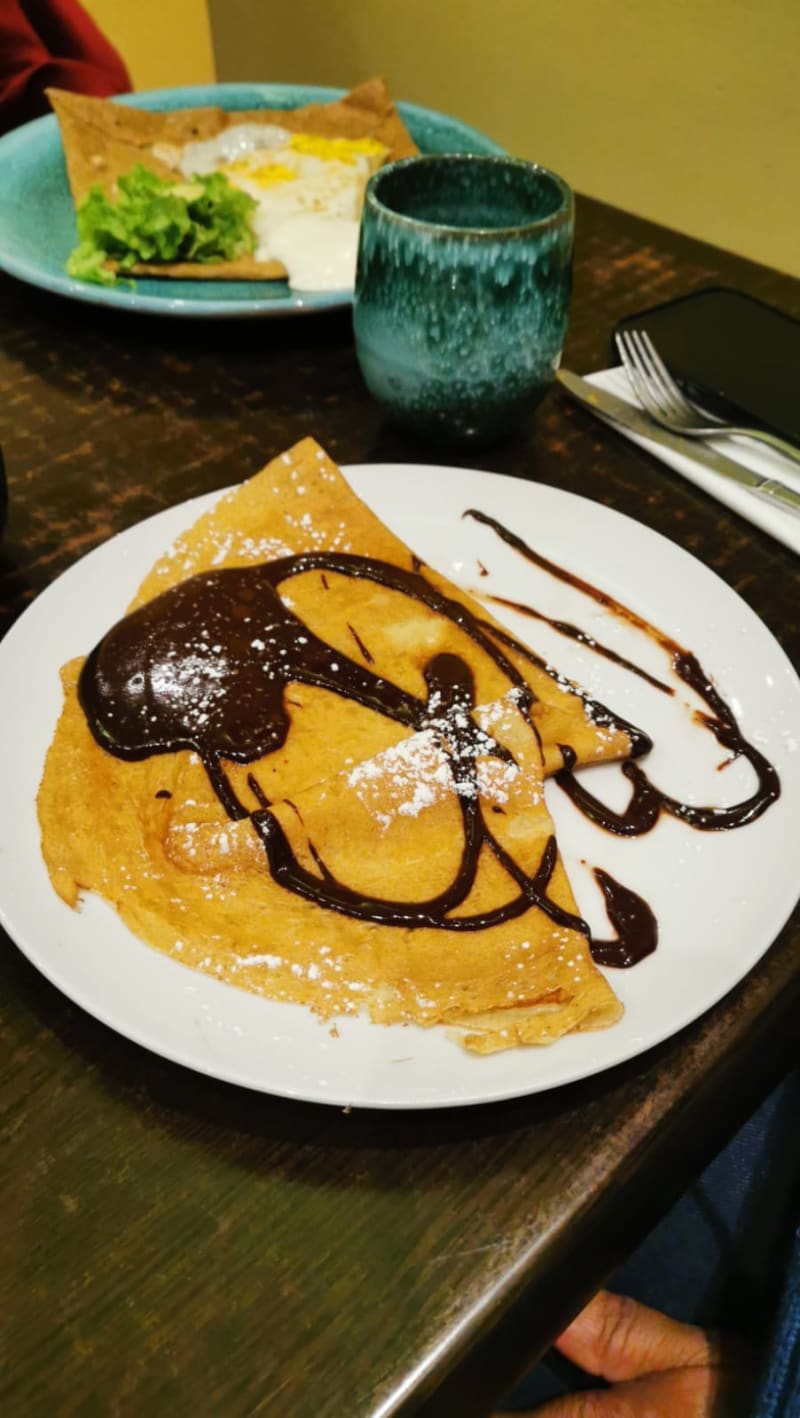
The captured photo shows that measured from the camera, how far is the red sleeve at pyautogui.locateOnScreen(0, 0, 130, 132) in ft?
6.14

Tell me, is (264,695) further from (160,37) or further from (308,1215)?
(160,37)

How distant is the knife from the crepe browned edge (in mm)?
433

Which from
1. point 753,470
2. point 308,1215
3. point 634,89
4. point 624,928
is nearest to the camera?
point 308,1215

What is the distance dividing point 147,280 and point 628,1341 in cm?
130

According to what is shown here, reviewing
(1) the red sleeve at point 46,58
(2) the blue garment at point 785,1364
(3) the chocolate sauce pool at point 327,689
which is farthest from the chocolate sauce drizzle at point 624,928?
(1) the red sleeve at point 46,58

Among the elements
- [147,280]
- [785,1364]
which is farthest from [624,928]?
[147,280]

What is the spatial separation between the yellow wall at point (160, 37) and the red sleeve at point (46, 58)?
115 centimetres

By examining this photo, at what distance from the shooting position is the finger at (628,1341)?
100 cm

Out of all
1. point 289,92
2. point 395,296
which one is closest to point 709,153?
point 289,92

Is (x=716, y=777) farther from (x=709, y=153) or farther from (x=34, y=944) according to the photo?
(x=709, y=153)

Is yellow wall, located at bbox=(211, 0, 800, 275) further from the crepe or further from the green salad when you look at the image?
the crepe

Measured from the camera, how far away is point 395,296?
98 centimetres

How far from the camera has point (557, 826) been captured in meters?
0.72

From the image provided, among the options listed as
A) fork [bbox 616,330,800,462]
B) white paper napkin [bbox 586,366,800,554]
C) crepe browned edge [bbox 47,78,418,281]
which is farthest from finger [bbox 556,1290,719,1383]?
crepe browned edge [bbox 47,78,418,281]
